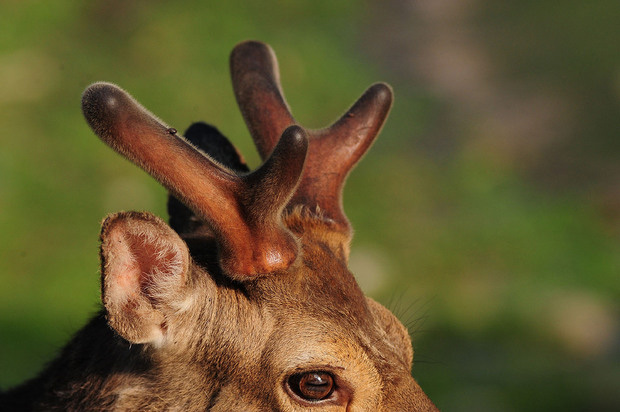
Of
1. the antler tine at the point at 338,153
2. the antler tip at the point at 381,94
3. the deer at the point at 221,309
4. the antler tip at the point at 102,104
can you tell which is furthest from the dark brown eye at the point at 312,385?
the antler tip at the point at 381,94

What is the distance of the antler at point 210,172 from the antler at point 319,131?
848 millimetres

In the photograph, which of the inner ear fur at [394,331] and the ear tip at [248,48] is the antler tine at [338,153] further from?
the ear tip at [248,48]

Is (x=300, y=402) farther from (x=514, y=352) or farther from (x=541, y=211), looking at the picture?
(x=541, y=211)

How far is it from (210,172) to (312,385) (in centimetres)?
92

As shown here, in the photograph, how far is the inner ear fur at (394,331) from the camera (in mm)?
3984

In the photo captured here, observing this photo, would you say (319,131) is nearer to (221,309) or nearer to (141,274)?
(221,309)

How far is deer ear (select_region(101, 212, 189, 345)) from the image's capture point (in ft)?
11.0

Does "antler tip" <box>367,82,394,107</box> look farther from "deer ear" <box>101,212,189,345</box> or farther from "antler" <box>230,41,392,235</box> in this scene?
"deer ear" <box>101,212,189,345</box>

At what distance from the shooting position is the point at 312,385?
352 cm

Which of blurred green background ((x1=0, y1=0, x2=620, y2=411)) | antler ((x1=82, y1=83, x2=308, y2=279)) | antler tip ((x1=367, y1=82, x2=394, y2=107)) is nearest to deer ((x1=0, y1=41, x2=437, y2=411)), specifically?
antler ((x1=82, y1=83, x2=308, y2=279))

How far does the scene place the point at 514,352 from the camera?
938 cm

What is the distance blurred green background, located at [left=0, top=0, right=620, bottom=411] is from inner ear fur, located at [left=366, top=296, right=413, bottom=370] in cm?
418

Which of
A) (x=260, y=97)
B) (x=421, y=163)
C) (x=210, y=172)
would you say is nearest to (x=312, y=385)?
(x=210, y=172)

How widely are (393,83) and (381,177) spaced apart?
233 centimetres
